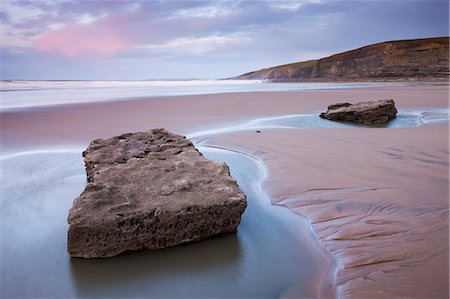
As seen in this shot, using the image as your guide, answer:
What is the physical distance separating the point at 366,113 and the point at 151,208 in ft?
23.7

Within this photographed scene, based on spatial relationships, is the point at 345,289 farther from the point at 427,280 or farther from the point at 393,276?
the point at 427,280

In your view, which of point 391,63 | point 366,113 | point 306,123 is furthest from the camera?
point 391,63

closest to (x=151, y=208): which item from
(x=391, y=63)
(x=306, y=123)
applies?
(x=306, y=123)

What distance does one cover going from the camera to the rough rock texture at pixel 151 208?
2.59 m

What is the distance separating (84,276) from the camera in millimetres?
2400

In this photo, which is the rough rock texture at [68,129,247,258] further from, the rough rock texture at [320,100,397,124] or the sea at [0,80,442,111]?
the sea at [0,80,442,111]

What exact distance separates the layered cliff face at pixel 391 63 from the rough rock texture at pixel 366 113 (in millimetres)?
38753

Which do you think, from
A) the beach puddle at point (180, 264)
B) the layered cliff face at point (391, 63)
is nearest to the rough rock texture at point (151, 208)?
the beach puddle at point (180, 264)

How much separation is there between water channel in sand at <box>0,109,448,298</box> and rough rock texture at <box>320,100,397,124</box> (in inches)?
233

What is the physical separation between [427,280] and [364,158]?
2.89m

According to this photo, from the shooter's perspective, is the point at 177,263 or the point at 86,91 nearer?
the point at 177,263

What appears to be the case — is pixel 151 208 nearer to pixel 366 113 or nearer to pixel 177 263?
pixel 177 263

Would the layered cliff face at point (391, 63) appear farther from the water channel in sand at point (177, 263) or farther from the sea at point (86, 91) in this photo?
the water channel in sand at point (177, 263)

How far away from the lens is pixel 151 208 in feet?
8.95
